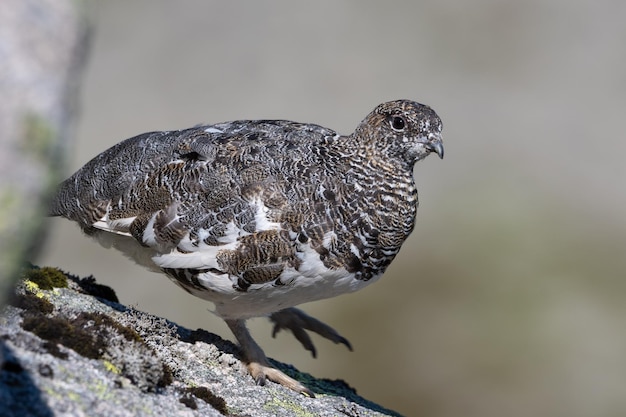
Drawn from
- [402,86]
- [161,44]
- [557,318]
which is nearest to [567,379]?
[557,318]

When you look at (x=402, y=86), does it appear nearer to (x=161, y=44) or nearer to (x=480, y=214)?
(x=480, y=214)

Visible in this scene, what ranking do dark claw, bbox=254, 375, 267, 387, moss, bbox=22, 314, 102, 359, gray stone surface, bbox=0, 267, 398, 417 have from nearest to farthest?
gray stone surface, bbox=0, 267, 398, 417 → moss, bbox=22, 314, 102, 359 → dark claw, bbox=254, 375, 267, 387

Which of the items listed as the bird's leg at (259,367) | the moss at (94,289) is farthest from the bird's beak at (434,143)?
the moss at (94,289)

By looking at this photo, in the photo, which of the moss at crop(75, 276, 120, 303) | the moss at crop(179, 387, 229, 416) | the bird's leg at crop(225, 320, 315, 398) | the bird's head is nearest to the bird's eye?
the bird's head

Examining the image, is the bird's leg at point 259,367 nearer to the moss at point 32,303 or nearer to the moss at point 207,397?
the moss at point 207,397

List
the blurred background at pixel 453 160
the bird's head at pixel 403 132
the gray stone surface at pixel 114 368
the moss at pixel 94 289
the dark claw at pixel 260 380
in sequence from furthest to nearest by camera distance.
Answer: the blurred background at pixel 453 160
the moss at pixel 94 289
the bird's head at pixel 403 132
the dark claw at pixel 260 380
the gray stone surface at pixel 114 368

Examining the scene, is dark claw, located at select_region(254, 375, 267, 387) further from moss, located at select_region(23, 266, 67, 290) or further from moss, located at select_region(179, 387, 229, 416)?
moss, located at select_region(23, 266, 67, 290)

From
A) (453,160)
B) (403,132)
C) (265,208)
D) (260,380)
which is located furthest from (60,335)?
(453,160)
